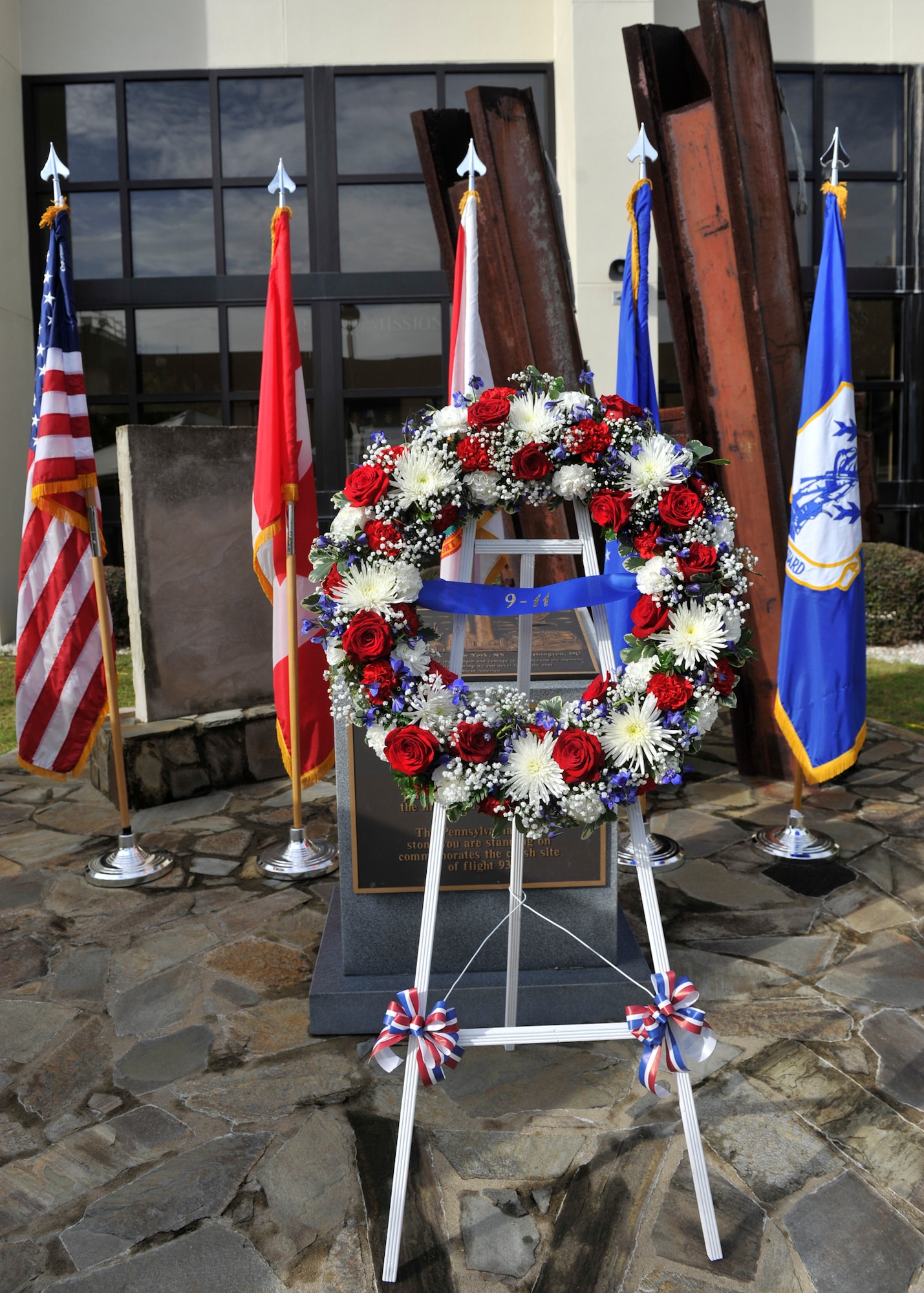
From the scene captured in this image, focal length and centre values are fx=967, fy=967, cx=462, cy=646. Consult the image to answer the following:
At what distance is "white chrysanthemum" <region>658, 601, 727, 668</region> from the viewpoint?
218 centimetres

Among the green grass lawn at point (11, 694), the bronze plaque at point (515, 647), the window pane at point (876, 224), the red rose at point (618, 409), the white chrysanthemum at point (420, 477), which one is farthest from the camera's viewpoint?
the window pane at point (876, 224)

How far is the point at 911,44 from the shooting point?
9586 millimetres

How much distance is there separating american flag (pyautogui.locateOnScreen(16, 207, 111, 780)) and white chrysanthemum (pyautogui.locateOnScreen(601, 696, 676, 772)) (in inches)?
115

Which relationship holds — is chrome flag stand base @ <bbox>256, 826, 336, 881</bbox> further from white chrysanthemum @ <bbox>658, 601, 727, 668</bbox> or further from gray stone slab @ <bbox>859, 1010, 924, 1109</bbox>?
white chrysanthemum @ <bbox>658, 601, 727, 668</bbox>

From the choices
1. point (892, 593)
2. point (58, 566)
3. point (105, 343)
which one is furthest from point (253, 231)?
point (892, 593)

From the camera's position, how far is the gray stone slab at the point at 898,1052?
2674mm

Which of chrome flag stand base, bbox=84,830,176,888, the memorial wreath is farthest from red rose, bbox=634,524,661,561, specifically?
chrome flag stand base, bbox=84,830,176,888

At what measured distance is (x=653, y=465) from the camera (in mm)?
2299

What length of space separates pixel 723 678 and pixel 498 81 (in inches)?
356

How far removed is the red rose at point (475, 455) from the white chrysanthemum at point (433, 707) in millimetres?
511

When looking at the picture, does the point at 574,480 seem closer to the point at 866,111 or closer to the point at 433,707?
the point at 433,707

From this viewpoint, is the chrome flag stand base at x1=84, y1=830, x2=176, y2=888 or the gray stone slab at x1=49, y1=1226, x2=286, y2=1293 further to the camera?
the chrome flag stand base at x1=84, y1=830, x2=176, y2=888

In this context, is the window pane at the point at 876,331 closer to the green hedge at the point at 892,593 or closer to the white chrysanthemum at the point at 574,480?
the green hedge at the point at 892,593

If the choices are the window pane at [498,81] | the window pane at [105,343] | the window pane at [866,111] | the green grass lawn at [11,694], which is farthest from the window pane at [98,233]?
the window pane at [866,111]
